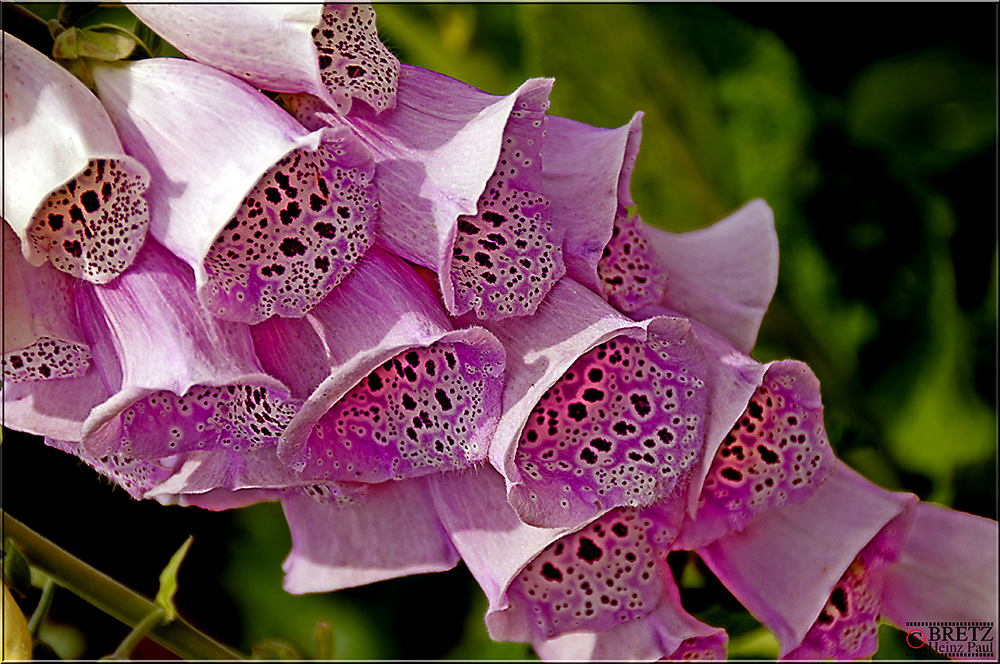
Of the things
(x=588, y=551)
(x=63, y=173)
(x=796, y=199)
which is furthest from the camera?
(x=796, y=199)

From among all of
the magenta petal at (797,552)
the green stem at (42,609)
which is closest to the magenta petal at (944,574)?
the magenta petal at (797,552)

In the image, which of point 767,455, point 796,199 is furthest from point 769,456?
point 796,199

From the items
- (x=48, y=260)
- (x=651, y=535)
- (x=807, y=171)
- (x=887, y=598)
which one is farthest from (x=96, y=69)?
(x=807, y=171)

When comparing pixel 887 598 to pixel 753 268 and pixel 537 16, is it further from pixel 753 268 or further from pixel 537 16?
pixel 537 16

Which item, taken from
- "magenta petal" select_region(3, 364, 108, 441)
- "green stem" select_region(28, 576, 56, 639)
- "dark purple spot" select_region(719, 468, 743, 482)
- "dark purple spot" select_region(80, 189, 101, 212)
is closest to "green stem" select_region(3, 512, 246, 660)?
"green stem" select_region(28, 576, 56, 639)

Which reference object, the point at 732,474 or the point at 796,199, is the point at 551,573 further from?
the point at 796,199

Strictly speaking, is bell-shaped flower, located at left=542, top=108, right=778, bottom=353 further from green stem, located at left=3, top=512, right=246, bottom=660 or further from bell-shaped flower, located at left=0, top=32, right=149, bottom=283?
green stem, located at left=3, top=512, right=246, bottom=660
